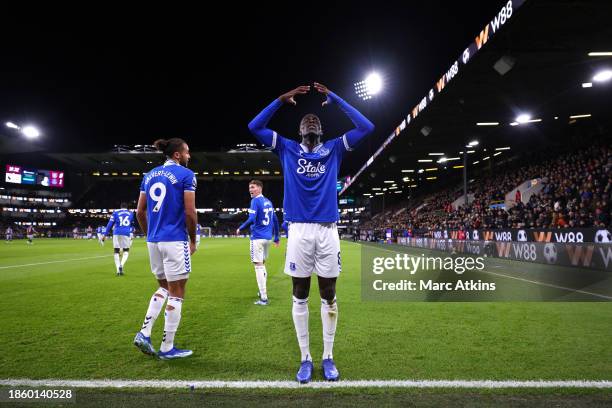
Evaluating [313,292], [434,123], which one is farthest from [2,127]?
[313,292]

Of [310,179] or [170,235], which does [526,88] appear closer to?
[310,179]

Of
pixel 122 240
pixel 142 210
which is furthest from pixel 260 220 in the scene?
pixel 122 240

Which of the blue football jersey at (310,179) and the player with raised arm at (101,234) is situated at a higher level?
the blue football jersey at (310,179)

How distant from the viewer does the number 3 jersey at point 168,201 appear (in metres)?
4.56

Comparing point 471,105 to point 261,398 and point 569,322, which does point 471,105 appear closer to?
point 569,322

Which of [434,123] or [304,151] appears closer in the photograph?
[304,151]

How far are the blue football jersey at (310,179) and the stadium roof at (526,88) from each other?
29.0 ft

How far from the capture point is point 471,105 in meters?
19.0

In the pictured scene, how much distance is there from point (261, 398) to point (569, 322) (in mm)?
5132

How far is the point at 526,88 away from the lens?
16812 millimetres

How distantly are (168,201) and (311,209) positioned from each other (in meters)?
1.69

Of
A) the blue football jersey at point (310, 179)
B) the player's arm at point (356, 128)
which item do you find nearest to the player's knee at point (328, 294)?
the blue football jersey at point (310, 179)

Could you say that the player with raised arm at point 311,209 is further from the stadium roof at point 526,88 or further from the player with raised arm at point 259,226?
the stadium roof at point 526,88

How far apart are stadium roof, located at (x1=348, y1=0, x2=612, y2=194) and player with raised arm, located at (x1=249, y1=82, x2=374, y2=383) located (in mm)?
8730
